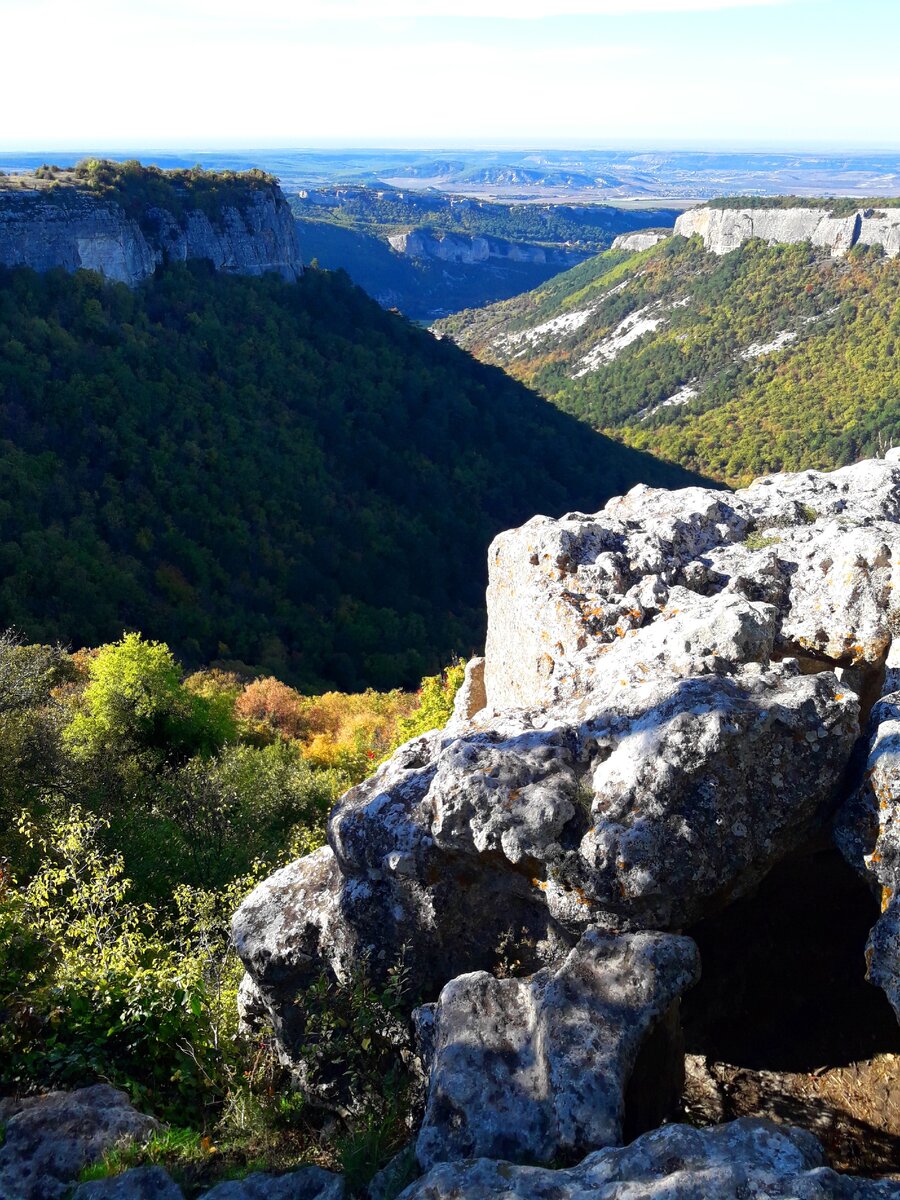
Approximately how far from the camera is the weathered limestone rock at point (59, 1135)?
5.45m

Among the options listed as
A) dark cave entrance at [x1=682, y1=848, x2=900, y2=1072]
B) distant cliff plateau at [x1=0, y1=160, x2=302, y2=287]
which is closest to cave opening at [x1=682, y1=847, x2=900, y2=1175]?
dark cave entrance at [x1=682, y1=848, x2=900, y2=1072]

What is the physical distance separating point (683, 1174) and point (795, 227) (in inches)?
5445

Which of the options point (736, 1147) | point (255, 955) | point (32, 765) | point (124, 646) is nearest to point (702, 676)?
point (736, 1147)

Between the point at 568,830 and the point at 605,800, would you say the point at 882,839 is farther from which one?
the point at 568,830

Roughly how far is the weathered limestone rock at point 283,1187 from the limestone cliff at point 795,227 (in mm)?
122142

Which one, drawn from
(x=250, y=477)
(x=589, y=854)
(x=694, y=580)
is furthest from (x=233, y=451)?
(x=589, y=854)

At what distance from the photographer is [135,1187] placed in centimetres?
518

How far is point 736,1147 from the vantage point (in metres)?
4.53

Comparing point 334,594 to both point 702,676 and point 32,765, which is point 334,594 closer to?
point 32,765

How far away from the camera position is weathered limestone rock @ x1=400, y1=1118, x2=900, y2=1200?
13.9ft

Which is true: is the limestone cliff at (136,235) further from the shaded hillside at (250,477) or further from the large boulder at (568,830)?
the large boulder at (568,830)

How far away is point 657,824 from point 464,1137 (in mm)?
2422

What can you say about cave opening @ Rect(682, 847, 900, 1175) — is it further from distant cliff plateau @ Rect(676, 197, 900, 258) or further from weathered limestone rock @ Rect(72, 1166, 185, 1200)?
distant cliff plateau @ Rect(676, 197, 900, 258)

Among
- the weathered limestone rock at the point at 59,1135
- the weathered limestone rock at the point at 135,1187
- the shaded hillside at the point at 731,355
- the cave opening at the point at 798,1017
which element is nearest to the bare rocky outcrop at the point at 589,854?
the cave opening at the point at 798,1017
